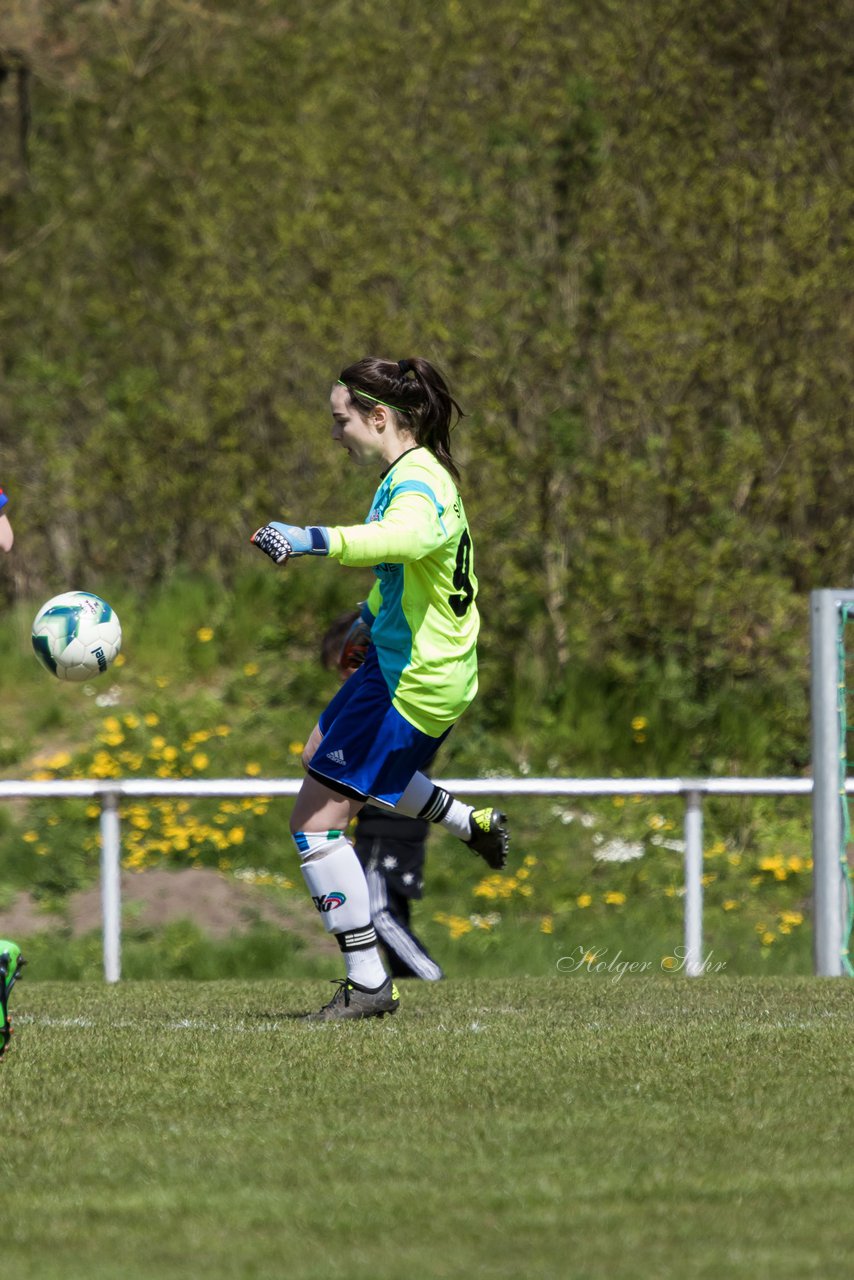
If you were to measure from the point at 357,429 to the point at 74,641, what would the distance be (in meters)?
1.17

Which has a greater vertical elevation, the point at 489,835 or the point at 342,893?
the point at 489,835

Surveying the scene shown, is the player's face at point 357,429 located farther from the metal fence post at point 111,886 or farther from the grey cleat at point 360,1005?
the metal fence post at point 111,886

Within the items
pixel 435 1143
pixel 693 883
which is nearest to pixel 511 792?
pixel 693 883

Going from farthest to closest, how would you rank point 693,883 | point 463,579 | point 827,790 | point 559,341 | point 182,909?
1. point 559,341
2. point 182,909
3. point 693,883
4. point 827,790
5. point 463,579

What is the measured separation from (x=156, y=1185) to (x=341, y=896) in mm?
2278

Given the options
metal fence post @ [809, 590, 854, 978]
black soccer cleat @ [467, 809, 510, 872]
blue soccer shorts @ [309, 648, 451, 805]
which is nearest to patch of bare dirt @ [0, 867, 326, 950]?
metal fence post @ [809, 590, 854, 978]

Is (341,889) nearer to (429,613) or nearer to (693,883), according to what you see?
(429,613)

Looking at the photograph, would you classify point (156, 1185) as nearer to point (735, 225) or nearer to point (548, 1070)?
point (548, 1070)

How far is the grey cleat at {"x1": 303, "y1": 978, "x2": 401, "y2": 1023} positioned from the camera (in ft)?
19.8

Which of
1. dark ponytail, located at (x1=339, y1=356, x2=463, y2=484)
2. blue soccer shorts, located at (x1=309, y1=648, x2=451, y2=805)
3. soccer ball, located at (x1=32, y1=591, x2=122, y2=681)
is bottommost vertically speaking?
blue soccer shorts, located at (x1=309, y1=648, x2=451, y2=805)

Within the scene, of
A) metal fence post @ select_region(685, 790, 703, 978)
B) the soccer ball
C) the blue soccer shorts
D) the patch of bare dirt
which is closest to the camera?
the blue soccer shorts

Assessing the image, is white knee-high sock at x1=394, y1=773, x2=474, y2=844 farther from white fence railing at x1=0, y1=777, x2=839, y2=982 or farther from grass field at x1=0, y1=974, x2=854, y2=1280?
white fence railing at x1=0, y1=777, x2=839, y2=982

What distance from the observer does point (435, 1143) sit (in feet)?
13.4

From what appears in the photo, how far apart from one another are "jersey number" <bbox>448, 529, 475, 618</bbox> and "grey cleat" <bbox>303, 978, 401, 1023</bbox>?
1188 millimetres
